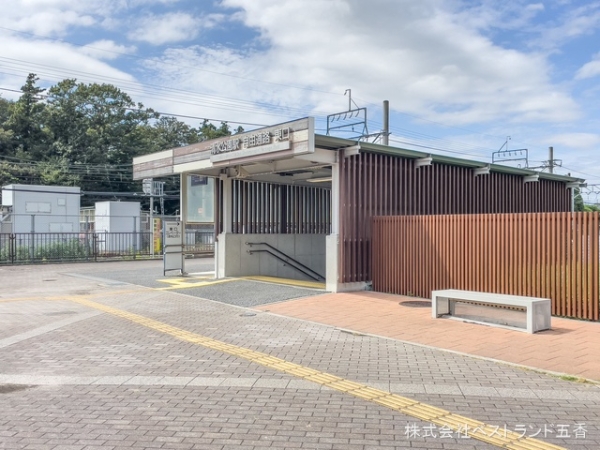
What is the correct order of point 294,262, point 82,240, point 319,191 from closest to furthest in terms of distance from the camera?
1. point 294,262
2. point 319,191
3. point 82,240

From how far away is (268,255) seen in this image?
58.5 feet

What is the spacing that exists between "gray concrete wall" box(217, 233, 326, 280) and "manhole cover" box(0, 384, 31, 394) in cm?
1066

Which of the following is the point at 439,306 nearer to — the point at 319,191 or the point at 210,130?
the point at 319,191

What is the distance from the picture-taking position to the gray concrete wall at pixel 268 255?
16578 millimetres

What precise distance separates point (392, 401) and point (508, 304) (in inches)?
164

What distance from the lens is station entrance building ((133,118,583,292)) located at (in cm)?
1289

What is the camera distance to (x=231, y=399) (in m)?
5.22

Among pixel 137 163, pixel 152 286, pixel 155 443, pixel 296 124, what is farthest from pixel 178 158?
pixel 155 443

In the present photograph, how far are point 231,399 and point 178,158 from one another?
11893 millimetres

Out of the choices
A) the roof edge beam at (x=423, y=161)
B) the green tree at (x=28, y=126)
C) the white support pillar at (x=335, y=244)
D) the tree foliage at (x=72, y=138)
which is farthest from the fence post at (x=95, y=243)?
the green tree at (x=28, y=126)

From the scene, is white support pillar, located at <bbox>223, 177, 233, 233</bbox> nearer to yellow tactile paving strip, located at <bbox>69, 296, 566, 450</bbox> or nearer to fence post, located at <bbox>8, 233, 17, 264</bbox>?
yellow tactile paving strip, located at <bbox>69, 296, 566, 450</bbox>

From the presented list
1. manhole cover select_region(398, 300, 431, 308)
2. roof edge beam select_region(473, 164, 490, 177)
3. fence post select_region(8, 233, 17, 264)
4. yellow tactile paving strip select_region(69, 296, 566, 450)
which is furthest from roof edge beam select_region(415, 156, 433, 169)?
fence post select_region(8, 233, 17, 264)

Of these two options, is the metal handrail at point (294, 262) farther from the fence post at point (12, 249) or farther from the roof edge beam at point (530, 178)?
the fence post at point (12, 249)

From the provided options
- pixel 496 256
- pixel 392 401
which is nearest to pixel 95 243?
pixel 496 256
